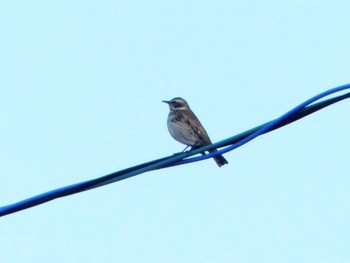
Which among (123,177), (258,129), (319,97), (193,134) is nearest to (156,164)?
(123,177)

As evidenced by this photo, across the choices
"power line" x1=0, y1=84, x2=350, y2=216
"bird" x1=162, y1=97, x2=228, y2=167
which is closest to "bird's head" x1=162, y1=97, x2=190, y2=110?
"bird" x1=162, y1=97, x2=228, y2=167

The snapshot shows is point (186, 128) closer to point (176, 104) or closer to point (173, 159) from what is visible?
point (176, 104)

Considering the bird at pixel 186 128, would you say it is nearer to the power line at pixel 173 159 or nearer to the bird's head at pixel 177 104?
the bird's head at pixel 177 104

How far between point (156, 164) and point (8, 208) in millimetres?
1476

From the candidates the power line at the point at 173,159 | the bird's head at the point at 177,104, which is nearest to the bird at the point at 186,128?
the bird's head at the point at 177,104

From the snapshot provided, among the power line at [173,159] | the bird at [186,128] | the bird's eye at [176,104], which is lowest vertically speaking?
the power line at [173,159]

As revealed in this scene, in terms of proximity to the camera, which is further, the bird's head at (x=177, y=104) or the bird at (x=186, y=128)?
the bird's head at (x=177, y=104)

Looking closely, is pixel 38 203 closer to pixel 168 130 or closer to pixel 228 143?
pixel 228 143

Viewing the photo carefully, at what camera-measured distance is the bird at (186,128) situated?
15031 mm

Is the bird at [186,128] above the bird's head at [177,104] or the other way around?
the other way around

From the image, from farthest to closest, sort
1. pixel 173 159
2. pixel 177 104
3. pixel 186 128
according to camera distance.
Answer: pixel 177 104 → pixel 186 128 → pixel 173 159

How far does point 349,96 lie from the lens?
339 inches

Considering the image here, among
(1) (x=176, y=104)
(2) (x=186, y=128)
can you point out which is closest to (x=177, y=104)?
(1) (x=176, y=104)

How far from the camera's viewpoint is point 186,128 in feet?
50.1
